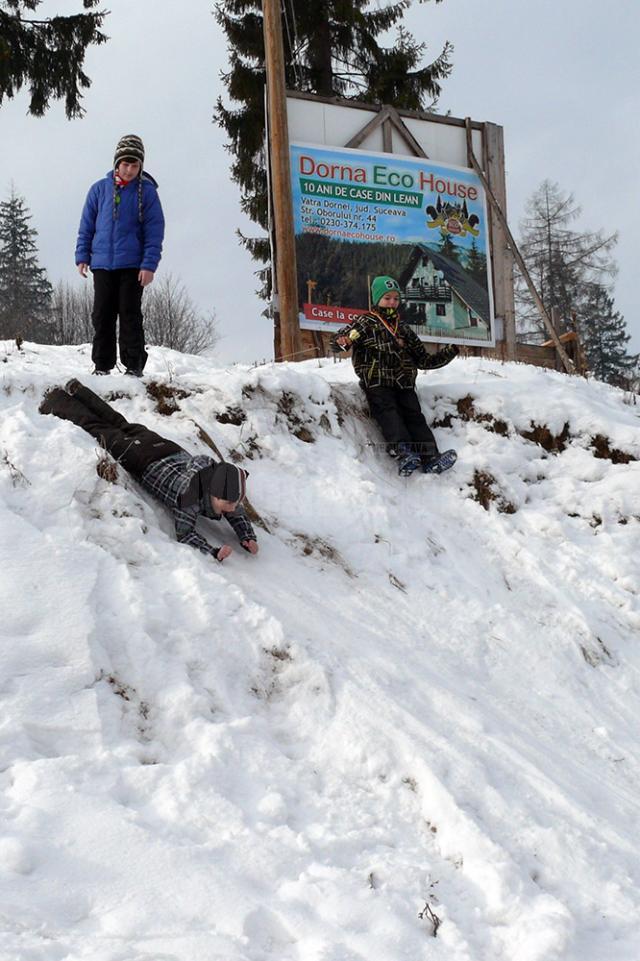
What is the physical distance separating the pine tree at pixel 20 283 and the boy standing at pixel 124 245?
1519 centimetres

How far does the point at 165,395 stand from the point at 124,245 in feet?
4.13

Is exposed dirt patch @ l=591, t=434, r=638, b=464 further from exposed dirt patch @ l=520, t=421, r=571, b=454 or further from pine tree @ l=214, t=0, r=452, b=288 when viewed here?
pine tree @ l=214, t=0, r=452, b=288

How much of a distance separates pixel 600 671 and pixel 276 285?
641 centimetres

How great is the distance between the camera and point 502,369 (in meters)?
7.90

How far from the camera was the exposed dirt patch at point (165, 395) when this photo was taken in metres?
6.14

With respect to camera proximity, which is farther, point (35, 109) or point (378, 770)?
point (35, 109)

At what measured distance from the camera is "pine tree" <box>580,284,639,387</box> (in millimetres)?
37344

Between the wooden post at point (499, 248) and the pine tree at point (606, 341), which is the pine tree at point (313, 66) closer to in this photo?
the wooden post at point (499, 248)

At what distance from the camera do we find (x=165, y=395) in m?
6.23

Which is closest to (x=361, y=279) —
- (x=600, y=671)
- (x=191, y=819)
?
(x=600, y=671)

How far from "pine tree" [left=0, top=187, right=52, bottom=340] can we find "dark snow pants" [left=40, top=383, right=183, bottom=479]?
652 inches

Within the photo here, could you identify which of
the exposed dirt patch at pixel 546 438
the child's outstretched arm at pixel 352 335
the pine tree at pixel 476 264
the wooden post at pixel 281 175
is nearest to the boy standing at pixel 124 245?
the child's outstretched arm at pixel 352 335

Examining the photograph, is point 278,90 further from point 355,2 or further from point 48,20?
point 355,2

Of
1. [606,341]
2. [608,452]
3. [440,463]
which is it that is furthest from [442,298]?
[606,341]
